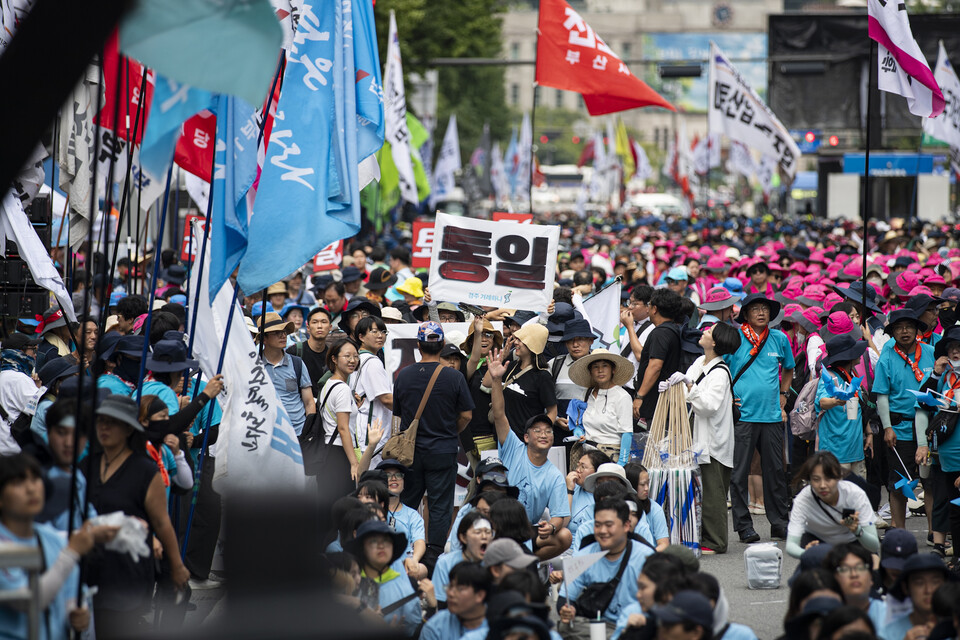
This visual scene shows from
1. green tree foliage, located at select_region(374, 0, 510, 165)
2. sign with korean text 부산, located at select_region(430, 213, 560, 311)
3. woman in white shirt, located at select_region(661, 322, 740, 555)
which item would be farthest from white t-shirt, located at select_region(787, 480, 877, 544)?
green tree foliage, located at select_region(374, 0, 510, 165)

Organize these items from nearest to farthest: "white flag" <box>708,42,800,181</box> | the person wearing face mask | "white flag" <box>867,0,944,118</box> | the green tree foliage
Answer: the person wearing face mask
"white flag" <box>867,0,944,118</box>
"white flag" <box>708,42,800,181</box>
the green tree foliage

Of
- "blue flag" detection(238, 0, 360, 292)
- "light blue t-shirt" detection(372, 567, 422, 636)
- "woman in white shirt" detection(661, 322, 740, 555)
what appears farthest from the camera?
"woman in white shirt" detection(661, 322, 740, 555)

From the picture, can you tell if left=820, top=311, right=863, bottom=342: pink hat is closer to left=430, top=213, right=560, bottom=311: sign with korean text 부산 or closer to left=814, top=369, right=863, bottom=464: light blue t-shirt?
left=814, top=369, right=863, bottom=464: light blue t-shirt

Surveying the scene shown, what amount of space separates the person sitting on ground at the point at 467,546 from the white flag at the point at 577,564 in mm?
441

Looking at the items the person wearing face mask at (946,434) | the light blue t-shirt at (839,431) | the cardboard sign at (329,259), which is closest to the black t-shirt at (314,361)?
the light blue t-shirt at (839,431)

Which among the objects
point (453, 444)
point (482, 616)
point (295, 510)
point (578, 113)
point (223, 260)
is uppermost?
point (578, 113)

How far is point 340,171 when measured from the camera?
23.6 ft

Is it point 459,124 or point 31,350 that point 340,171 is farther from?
point 459,124

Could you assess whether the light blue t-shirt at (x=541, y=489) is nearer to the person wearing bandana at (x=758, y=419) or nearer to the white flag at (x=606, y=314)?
the person wearing bandana at (x=758, y=419)

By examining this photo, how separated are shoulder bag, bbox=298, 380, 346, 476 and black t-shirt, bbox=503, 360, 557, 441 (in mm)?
1344

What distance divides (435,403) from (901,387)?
3.50 metres

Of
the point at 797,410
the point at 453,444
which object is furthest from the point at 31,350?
the point at 797,410

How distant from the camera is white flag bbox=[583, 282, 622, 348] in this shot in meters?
10.6

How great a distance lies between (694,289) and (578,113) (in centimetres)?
11653
